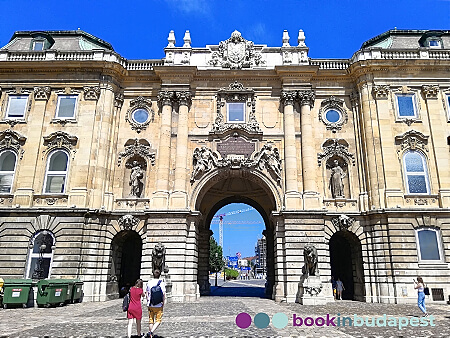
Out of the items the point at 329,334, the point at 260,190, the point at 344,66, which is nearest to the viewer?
the point at 329,334

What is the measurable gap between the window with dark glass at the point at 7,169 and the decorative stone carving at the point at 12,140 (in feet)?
1.39

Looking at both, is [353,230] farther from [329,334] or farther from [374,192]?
[329,334]

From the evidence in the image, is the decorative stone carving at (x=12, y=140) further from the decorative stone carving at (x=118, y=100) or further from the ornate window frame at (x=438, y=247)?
the ornate window frame at (x=438, y=247)

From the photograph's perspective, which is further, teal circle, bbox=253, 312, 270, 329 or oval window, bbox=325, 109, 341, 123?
oval window, bbox=325, 109, 341, 123

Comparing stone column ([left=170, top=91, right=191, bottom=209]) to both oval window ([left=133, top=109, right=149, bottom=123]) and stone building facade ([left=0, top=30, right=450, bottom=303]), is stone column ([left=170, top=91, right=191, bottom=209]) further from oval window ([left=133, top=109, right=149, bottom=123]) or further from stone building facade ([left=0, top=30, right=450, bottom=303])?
oval window ([left=133, top=109, right=149, bottom=123])

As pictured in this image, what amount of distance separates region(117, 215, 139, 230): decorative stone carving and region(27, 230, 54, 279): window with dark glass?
4161 mm

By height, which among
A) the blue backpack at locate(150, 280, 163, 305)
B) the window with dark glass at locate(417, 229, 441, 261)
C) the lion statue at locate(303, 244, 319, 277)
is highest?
the window with dark glass at locate(417, 229, 441, 261)

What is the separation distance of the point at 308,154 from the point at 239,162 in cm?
459

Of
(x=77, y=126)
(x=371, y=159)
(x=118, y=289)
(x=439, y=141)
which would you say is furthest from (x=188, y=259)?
(x=439, y=141)

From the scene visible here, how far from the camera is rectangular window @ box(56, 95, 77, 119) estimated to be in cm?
2417

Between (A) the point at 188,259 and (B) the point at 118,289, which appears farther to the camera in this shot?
(B) the point at 118,289

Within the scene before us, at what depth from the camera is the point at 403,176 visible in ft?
73.5

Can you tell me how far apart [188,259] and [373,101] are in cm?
1616

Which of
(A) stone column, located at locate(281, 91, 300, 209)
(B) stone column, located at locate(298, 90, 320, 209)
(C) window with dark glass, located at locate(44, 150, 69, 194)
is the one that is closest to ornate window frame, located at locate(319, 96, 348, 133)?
(B) stone column, located at locate(298, 90, 320, 209)
